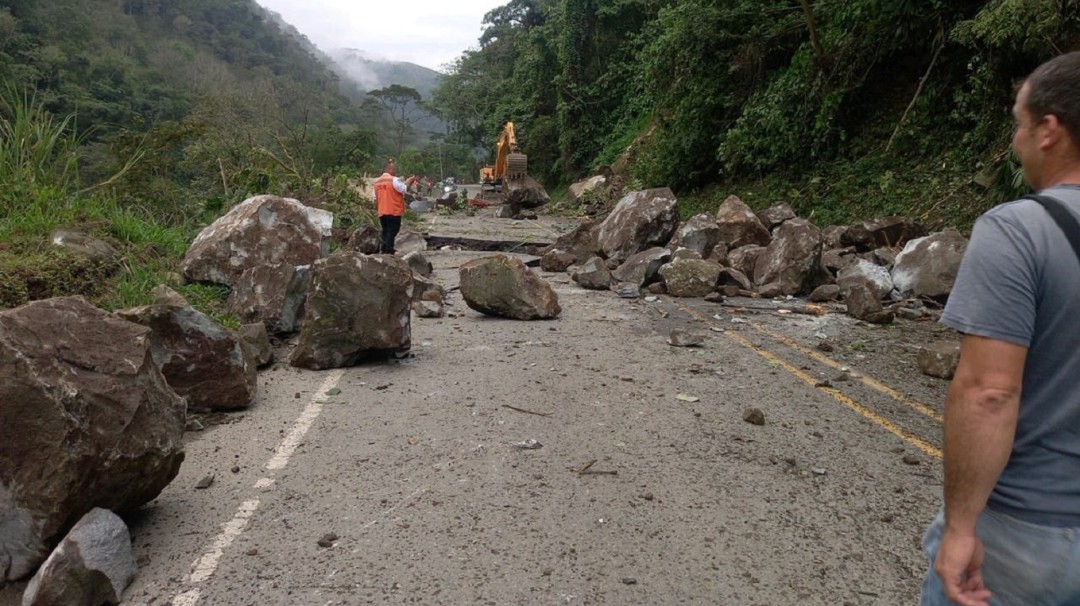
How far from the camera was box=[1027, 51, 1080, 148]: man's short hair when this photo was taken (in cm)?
156

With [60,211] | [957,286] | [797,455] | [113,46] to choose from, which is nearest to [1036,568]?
[957,286]

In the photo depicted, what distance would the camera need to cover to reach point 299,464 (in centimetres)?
437

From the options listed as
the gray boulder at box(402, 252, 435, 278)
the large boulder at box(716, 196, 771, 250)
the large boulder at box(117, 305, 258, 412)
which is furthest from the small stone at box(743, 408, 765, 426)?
the large boulder at box(716, 196, 771, 250)

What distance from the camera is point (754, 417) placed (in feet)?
16.6

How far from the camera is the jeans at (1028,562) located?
1519 millimetres

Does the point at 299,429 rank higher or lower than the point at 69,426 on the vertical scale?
lower

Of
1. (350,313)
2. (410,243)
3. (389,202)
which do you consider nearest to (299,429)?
(350,313)

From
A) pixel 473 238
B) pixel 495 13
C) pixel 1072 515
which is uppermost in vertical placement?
pixel 495 13

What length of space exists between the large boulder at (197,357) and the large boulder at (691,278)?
21.5 ft

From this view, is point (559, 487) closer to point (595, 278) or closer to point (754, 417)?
point (754, 417)

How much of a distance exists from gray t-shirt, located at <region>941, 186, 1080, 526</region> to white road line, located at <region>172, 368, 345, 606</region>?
2.88 meters

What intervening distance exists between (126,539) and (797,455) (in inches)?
139

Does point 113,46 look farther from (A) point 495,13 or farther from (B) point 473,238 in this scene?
(B) point 473,238

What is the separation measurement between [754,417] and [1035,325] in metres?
3.62
